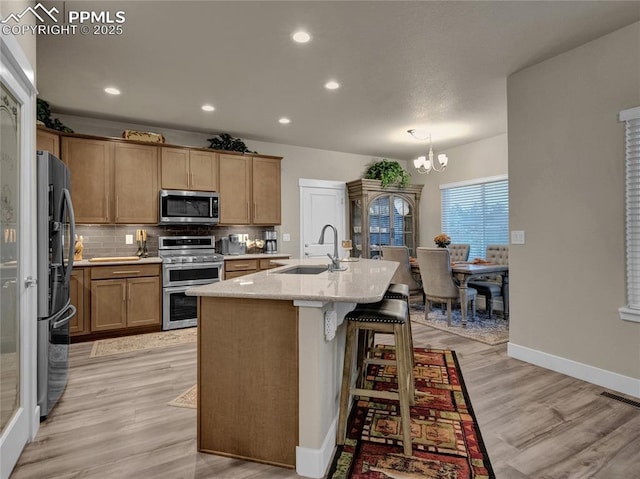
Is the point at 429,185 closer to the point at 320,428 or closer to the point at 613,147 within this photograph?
the point at 613,147

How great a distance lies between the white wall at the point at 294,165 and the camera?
498cm

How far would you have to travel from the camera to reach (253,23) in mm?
2451

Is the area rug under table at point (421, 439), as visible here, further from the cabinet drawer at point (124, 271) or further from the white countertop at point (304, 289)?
the cabinet drawer at point (124, 271)

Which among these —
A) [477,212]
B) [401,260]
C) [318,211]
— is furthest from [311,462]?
[477,212]

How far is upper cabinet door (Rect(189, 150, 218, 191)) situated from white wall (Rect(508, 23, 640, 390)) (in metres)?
3.51

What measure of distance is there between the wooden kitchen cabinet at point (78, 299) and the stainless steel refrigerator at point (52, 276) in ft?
4.37

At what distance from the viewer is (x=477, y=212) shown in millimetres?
5676

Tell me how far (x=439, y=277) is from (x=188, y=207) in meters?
3.29

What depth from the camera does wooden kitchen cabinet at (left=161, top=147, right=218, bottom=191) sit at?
449cm

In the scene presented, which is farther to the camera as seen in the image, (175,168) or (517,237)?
(175,168)

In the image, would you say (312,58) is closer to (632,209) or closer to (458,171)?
(632,209)

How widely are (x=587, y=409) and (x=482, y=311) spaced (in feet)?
9.88

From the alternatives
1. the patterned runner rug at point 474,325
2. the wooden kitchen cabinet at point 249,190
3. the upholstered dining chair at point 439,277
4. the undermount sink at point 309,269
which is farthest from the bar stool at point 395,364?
the wooden kitchen cabinet at point 249,190

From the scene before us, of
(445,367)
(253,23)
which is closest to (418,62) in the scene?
(253,23)
